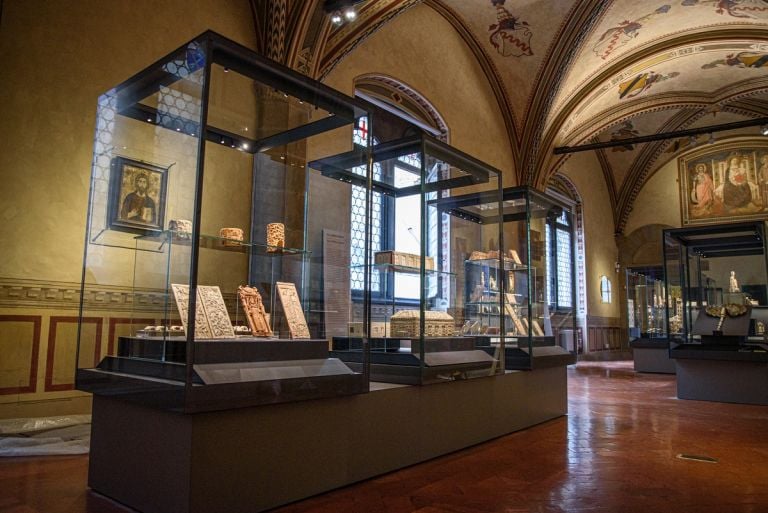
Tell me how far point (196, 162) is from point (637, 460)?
4.07 metres

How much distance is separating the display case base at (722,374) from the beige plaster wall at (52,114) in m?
8.56

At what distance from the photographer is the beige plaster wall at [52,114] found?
5410 mm

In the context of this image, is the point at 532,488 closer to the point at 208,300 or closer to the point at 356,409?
the point at 356,409

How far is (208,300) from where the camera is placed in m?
3.35

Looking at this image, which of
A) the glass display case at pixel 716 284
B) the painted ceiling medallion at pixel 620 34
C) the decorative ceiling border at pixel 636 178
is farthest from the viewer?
the decorative ceiling border at pixel 636 178

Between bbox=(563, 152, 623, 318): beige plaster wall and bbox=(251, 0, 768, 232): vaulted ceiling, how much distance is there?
12.0ft

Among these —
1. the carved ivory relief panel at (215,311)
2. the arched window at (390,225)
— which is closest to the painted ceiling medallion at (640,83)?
the arched window at (390,225)

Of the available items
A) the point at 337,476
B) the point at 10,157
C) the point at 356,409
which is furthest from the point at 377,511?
the point at 10,157

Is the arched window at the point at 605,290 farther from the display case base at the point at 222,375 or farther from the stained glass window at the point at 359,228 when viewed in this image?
the display case base at the point at 222,375

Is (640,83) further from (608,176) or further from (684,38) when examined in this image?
(608,176)

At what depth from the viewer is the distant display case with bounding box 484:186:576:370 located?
6.07 meters

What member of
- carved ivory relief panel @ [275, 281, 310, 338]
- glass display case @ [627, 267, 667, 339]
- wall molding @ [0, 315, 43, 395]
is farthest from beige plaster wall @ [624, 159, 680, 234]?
wall molding @ [0, 315, 43, 395]

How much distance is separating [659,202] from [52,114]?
2064 cm

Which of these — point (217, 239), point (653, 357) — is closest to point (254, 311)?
point (217, 239)
